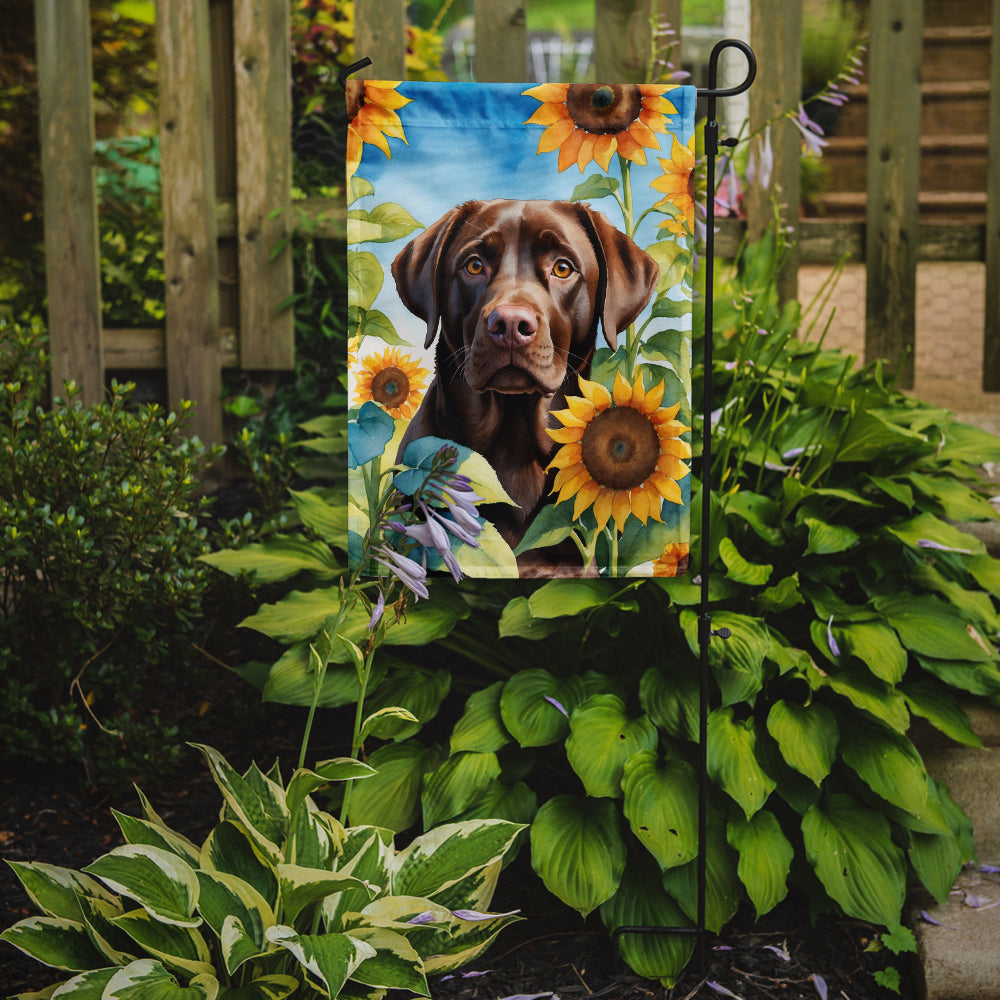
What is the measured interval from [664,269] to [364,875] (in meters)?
1.15

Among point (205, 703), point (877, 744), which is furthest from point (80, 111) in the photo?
point (877, 744)

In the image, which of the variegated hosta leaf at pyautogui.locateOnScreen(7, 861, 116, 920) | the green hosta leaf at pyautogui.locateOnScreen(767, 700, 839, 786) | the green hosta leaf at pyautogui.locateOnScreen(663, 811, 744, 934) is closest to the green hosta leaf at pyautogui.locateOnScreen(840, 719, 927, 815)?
the green hosta leaf at pyautogui.locateOnScreen(767, 700, 839, 786)

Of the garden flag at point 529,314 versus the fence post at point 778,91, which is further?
the fence post at point 778,91

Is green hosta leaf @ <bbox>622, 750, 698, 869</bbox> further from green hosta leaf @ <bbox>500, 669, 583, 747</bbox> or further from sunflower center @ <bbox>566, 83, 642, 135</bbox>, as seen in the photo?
sunflower center @ <bbox>566, 83, 642, 135</bbox>

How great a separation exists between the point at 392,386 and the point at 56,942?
3.36 ft

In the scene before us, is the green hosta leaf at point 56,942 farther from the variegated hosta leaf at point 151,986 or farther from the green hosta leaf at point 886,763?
the green hosta leaf at point 886,763

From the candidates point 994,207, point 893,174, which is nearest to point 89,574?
point 893,174

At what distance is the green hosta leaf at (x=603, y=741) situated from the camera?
1819mm

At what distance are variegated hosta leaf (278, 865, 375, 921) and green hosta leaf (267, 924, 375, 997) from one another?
6 cm

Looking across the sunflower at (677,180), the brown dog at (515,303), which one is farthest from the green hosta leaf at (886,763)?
the sunflower at (677,180)

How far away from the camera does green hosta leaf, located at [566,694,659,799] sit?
1.82 meters

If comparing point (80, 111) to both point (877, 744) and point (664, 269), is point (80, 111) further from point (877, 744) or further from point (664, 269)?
point (877, 744)

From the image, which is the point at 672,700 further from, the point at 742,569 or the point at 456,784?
the point at 456,784

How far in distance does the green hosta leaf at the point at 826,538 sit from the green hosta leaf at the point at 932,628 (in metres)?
0.15
